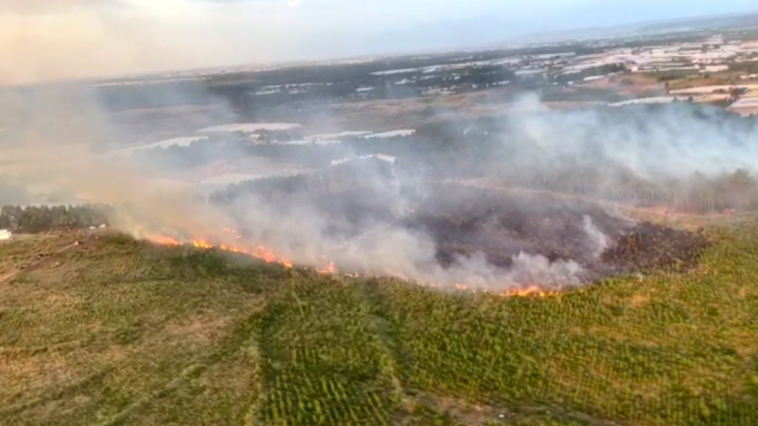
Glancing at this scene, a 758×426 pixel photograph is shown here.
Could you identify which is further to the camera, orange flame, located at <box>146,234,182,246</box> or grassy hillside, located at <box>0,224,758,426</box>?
orange flame, located at <box>146,234,182,246</box>

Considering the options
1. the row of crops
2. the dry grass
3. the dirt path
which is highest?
the dirt path

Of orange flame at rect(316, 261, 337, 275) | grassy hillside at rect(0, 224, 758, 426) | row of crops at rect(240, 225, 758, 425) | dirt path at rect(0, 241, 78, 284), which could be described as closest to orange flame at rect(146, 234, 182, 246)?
dirt path at rect(0, 241, 78, 284)

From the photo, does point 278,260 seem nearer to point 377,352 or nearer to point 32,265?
point 377,352

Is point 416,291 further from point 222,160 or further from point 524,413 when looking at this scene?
point 222,160

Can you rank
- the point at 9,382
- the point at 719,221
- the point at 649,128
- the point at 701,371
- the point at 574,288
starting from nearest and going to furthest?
1. the point at 701,371
2. the point at 9,382
3. the point at 574,288
4. the point at 719,221
5. the point at 649,128

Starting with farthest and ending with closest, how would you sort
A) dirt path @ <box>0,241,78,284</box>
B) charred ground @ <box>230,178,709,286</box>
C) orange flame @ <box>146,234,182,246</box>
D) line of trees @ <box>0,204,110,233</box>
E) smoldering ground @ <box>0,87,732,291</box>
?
1. line of trees @ <box>0,204,110,233</box>
2. orange flame @ <box>146,234,182,246</box>
3. dirt path @ <box>0,241,78,284</box>
4. smoldering ground @ <box>0,87,732,291</box>
5. charred ground @ <box>230,178,709,286</box>

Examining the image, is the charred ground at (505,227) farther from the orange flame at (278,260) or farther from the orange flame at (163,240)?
the orange flame at (163,240)

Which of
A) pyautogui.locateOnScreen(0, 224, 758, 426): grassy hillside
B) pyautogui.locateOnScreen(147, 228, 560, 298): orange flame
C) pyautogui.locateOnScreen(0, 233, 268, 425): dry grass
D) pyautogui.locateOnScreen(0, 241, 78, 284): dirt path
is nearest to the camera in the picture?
pyautogui.locateOnScreen(0, 224, 758, 426): grassy hillside

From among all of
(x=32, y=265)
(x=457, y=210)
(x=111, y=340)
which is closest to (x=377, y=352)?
(x=111, y=340)

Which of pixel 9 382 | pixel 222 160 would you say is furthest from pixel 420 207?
pixel 222 160

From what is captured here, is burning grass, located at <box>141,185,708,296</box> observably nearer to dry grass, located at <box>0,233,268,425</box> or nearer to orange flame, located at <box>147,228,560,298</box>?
orange flame, located at <box>147,228,560,298</box>
